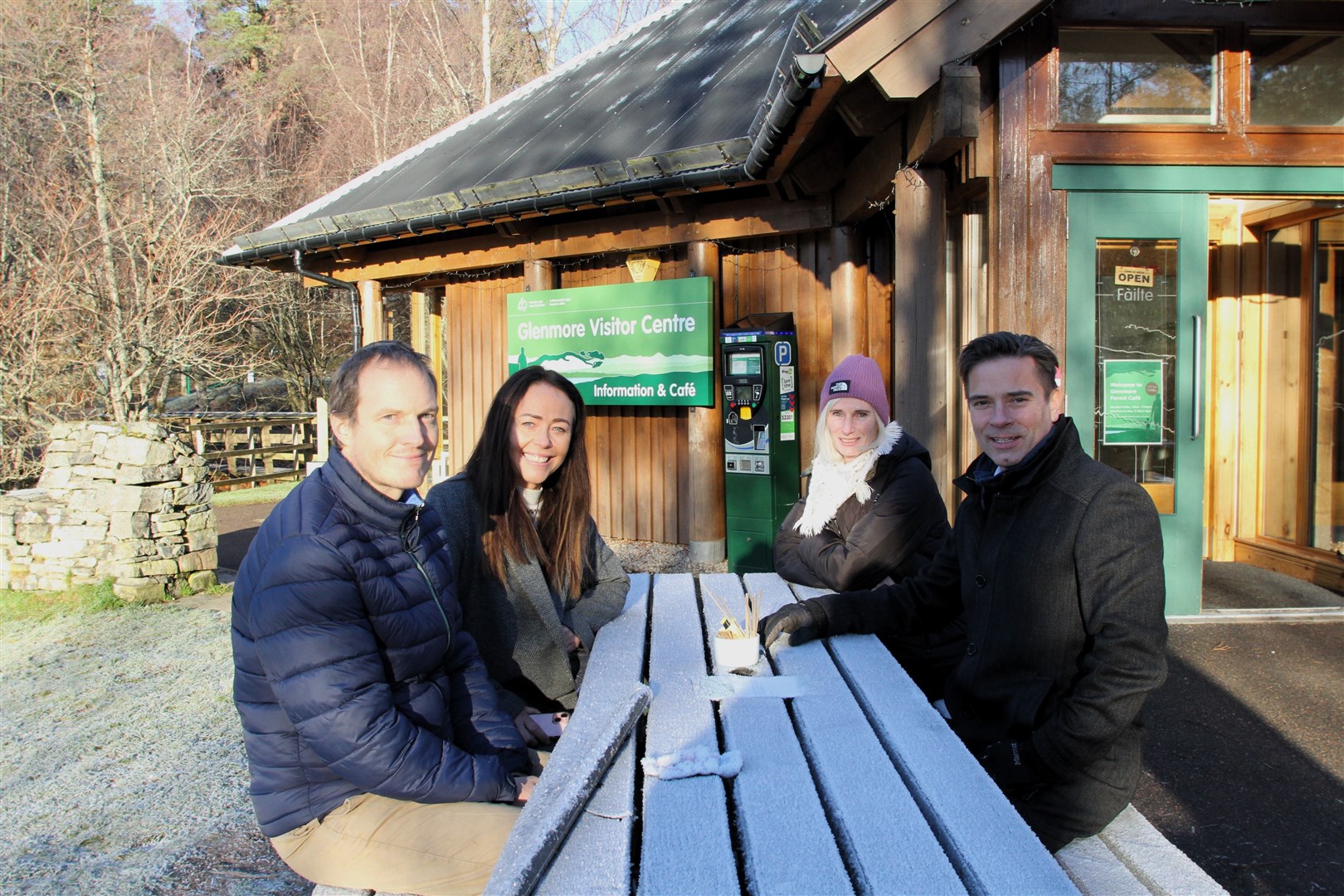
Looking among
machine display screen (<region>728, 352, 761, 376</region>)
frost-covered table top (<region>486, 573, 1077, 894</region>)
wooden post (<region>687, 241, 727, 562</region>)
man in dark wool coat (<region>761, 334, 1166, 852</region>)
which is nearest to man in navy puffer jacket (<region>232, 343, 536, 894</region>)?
frost-covered table top (<region>486, 573, 1077, 894</region>)

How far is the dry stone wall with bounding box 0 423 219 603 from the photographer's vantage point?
6.85m

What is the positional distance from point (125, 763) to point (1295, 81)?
6739mm

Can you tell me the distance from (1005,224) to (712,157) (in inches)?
85.2

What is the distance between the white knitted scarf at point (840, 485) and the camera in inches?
123

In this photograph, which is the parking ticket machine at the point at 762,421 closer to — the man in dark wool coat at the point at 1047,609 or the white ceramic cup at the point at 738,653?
the man in dark wool coat at the point at 1047,609

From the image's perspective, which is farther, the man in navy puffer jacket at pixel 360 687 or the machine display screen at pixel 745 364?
the machine display screen at pixel 745 364

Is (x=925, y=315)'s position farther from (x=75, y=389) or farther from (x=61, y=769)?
(x=75, y=389)

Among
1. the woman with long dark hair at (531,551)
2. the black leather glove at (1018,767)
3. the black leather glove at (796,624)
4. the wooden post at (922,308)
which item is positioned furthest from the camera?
the wooden post at (922,308)

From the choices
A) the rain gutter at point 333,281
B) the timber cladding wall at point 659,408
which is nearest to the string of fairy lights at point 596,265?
the timber cladding wall at point 659,408

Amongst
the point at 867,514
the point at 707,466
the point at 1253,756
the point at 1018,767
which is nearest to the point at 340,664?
Result: the point at 1018,767

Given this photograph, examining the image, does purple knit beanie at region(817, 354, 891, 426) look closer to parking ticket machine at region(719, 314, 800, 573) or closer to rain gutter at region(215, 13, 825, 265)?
rain gutter at region(215, 13, 825, 265)

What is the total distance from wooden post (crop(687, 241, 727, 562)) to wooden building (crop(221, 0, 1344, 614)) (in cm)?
2

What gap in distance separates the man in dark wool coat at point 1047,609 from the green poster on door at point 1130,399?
306cm

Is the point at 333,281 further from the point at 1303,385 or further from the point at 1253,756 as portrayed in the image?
the point at 1253,756
